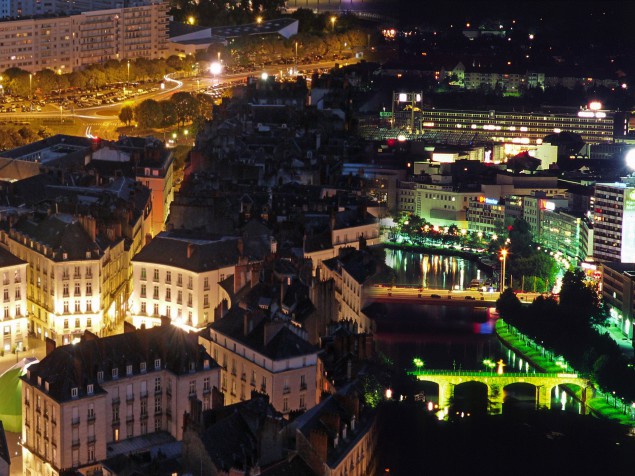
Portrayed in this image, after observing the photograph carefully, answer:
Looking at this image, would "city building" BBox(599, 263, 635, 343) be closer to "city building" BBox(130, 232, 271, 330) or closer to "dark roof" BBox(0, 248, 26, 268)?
"city building" BBox(130, 232, 271, 330)

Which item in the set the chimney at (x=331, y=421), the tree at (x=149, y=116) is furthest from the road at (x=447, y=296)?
the tree at (x=149, y=116)

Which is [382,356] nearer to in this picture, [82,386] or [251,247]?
[251,247]

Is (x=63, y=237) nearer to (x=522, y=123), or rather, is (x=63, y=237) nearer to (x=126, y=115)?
(x=126, y=115)

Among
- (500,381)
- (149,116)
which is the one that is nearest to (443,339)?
(500,381)

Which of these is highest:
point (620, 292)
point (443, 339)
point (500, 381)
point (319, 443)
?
point (319, 443)

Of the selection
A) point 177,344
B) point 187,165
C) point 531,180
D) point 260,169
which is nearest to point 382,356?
point 177,344

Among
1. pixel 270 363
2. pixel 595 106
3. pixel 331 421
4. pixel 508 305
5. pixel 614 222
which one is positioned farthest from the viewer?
pixel 595 106
